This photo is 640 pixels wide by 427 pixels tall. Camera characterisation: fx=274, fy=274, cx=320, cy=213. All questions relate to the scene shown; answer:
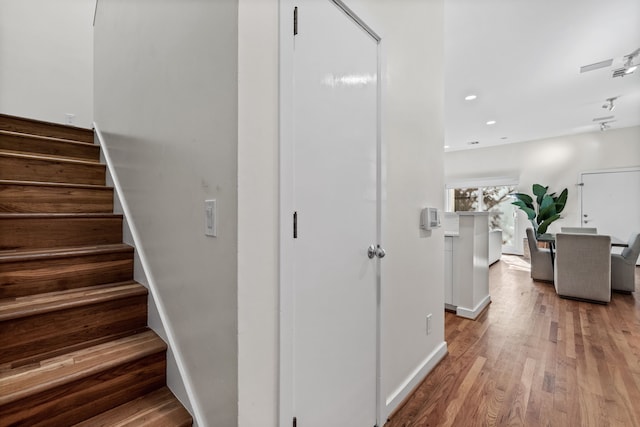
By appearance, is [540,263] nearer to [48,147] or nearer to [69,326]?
[69,326]

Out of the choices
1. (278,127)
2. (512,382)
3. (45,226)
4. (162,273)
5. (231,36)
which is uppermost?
(231,36)

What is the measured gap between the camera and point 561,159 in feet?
21.3

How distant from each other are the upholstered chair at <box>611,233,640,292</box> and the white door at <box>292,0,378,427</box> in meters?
4.44

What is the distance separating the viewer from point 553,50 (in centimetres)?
306

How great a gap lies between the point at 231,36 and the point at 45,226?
1547 millimetres

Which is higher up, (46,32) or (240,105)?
(46,32)

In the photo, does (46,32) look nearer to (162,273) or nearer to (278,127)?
(162,273)

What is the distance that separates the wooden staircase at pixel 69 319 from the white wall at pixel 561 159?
8324 millimetres

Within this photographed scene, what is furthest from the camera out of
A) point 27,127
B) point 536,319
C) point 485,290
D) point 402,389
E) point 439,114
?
point 485,290

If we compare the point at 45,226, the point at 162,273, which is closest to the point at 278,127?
the point at 162,273

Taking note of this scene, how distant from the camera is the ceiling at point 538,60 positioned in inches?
97.7

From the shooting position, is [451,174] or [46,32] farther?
[451,174]

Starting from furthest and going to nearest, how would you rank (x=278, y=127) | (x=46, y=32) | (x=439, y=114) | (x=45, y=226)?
(x=46, y=32) < (x=439, y=114) < (x=45, y=226) < (x=278, y=127)

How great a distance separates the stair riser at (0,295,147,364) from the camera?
1085 mm
